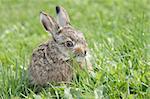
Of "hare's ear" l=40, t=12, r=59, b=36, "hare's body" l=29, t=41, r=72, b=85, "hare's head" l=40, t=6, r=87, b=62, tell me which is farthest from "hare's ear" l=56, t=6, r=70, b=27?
"hare's body" l=29, t=41, r=72, b=85

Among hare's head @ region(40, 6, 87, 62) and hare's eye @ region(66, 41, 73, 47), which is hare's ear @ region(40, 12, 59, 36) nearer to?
hare's head @ region(40, 6, 87, 62)

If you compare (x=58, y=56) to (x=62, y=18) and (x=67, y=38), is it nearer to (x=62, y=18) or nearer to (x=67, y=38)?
(x=67, y=38)

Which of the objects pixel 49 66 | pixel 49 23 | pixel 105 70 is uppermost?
pixel 49 23

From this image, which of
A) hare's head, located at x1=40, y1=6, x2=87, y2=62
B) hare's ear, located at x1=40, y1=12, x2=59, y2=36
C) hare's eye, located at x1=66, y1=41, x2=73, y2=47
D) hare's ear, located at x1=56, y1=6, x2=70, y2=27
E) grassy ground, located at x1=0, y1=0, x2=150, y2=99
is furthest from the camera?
hare's ear, located at x1=56, y1=6, x2=70, y2=27

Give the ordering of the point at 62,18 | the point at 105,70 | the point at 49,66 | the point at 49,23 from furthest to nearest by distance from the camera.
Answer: the point at 62,18
the point at 49,23
the point at 49,66
the point at 105,70

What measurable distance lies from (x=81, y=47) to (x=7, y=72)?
28.0 inches

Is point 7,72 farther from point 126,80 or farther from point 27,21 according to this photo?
point 27,21

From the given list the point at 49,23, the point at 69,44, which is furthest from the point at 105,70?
the point at 49,23

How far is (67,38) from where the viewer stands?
539 centimetres

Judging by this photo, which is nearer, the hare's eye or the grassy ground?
the grassy ground

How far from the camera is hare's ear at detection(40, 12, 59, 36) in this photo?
5.56m

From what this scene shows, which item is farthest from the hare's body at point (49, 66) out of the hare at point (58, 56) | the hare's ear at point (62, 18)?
the hare's ear at point (62, 18)

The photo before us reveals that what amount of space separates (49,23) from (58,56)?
0.41m

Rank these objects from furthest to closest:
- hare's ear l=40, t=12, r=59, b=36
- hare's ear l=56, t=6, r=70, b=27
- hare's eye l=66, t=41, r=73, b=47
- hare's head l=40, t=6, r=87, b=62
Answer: hare's ear l=56, t=6, r=70, b=27 → hare's ear l=40, t=12, r=59, b=36 → hare's eye l=66, t=41, r=73, b=47 → hare's head l=40, t=6, r=87, b=62
